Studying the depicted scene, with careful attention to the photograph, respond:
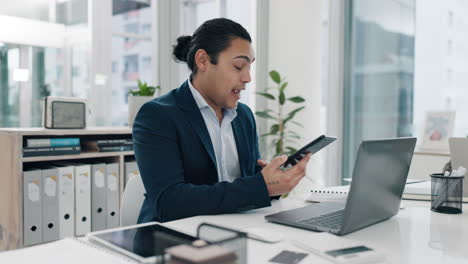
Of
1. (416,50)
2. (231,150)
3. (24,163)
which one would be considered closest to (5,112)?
(24,163)

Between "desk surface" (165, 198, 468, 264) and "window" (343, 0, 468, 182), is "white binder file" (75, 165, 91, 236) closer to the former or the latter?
"desk surface" (165, 198, 468, 264)

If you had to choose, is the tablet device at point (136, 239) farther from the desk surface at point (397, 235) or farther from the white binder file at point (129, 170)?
the white binder file at point (129, 170)

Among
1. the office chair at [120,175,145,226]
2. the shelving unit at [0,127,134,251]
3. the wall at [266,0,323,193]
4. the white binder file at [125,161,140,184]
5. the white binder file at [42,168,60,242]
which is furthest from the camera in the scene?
the wall at [266,0,323,193]

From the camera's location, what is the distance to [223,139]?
166 cm

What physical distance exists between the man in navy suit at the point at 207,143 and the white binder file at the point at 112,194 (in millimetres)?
1259

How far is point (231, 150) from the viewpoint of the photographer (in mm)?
1684

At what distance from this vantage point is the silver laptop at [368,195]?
107cm

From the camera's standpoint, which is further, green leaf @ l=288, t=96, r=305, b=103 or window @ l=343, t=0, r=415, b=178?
window @ l=343, t=0, r=415, b=178

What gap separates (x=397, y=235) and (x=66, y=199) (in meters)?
2.05

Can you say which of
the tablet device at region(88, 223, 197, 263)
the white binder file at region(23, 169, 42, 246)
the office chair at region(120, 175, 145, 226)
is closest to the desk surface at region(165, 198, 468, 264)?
the tablet device at region(88, 223, 197, 263)

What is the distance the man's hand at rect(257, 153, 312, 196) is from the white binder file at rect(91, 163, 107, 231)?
1.69 meters

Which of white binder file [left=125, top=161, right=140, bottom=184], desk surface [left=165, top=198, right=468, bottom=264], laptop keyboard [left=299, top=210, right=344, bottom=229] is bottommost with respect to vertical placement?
white binder file [left=125, top=161, right=140, bottom=184]

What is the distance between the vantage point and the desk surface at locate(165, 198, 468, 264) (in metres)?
0.95

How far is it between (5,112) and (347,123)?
2725 millimetres
